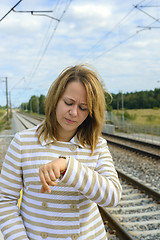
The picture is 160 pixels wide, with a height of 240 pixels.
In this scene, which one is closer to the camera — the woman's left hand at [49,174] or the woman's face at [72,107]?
the woman's left hand at [49,174]

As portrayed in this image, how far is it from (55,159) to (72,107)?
298mm

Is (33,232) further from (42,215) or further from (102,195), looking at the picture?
(102,195)

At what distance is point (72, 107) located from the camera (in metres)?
1.55

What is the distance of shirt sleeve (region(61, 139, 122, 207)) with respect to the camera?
1302 millimetres

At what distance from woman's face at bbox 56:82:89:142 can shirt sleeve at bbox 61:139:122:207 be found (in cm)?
30

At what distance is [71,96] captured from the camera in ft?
5.06

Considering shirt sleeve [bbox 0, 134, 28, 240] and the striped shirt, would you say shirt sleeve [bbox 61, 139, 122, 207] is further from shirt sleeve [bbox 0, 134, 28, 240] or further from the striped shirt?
shirt sleeve [bbox 0, 134, 28, 240]

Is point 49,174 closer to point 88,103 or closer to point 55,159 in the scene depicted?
point 55,159

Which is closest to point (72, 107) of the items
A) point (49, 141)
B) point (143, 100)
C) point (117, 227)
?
point (49, 141)

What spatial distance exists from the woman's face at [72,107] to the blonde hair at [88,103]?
3 centimetres

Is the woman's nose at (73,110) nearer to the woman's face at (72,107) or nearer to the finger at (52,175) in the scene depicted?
the woman's face at (72,107)

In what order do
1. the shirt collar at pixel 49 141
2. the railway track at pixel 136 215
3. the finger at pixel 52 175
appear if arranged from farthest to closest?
the railway track at pixel 136 215 < the shirt collar at pixel 49 141 < the finger at pixel 52 175

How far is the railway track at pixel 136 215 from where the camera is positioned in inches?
172

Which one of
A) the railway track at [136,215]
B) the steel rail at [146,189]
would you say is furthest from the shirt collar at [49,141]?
the steel rail at [146,189]
